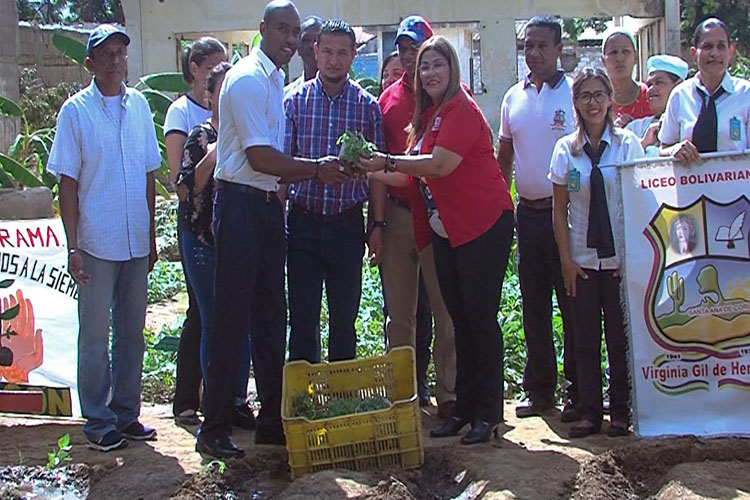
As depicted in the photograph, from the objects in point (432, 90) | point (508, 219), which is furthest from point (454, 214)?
point (432, 90)

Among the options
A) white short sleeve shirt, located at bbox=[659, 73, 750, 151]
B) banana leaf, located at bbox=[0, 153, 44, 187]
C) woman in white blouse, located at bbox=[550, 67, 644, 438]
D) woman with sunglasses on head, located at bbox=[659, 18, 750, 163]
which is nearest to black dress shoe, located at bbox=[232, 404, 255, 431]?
woman in white blouse, located at bbox=[550, 67, 644, 438]

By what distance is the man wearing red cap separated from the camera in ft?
19.0

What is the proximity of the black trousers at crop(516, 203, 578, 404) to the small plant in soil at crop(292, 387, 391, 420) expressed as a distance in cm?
130

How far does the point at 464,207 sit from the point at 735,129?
61.4 inches

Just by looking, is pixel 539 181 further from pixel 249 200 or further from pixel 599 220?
pixel 249 200

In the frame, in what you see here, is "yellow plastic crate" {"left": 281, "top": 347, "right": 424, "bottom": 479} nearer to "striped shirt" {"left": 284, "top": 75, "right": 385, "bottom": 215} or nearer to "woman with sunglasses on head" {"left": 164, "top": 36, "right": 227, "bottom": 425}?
"striped shirt" {"left": 284, "top": 75, "right": 385, "bottom": 215}

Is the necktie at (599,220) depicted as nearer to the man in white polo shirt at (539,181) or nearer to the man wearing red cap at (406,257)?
the man in white polo shirt at (539,181)

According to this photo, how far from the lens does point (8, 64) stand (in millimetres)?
13562

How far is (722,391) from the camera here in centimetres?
533

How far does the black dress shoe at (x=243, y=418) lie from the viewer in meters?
5.89

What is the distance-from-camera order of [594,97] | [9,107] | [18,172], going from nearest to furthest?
1. [594,97]
2. [18,172]
3. [9,107]

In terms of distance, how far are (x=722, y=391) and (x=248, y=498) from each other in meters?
2.67

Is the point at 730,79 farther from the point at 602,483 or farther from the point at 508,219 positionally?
the point at 602,483

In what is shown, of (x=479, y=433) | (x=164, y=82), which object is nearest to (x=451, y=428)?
(x=479, y=433)
